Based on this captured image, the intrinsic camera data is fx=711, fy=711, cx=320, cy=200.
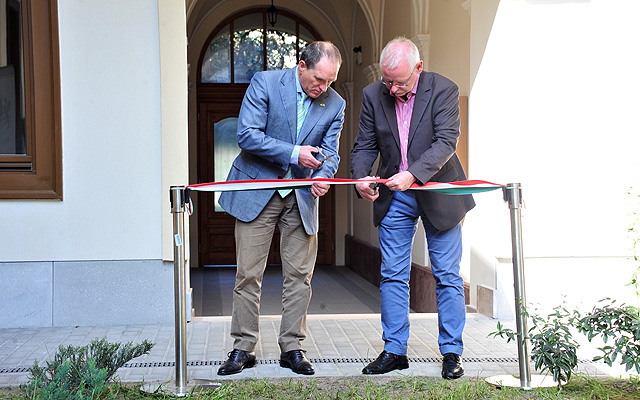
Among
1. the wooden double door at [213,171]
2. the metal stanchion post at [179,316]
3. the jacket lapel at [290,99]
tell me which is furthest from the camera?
the wooden double door at [213,171]

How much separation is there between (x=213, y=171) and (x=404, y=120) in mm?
9215

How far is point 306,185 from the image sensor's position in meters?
4.03

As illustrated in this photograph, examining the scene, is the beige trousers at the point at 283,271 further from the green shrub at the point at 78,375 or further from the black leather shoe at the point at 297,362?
the green shrub at the point at 78,375

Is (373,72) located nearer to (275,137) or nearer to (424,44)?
(424,44)

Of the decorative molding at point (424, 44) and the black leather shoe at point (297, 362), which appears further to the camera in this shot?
the decorative molding at point (424, 44)

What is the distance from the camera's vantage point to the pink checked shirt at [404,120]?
424 cm

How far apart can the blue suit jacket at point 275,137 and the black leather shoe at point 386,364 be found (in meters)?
0.85

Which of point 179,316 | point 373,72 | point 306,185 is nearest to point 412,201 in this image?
point 306,185

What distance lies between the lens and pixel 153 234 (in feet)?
19.2

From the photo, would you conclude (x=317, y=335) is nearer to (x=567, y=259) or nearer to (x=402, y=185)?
(x=402, y=185)

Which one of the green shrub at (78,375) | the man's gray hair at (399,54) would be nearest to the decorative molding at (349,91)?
the man's gray hair at (399,54)

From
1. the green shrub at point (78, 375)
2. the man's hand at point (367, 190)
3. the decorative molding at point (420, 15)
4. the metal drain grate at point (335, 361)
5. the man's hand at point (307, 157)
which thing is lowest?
the metal drain grate at point (335, 361)

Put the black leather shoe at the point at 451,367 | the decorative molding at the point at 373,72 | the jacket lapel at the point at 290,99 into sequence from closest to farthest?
the black leather shoe at the point at 451,367
the jacket lapel at the point at 290,99
the decorative molding at the point at 373,72

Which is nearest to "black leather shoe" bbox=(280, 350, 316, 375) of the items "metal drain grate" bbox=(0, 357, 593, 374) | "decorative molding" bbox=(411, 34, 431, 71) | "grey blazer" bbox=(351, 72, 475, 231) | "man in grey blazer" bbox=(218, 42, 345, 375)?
"man in grey blazer" bbox=(218, 42, 345, 375)
